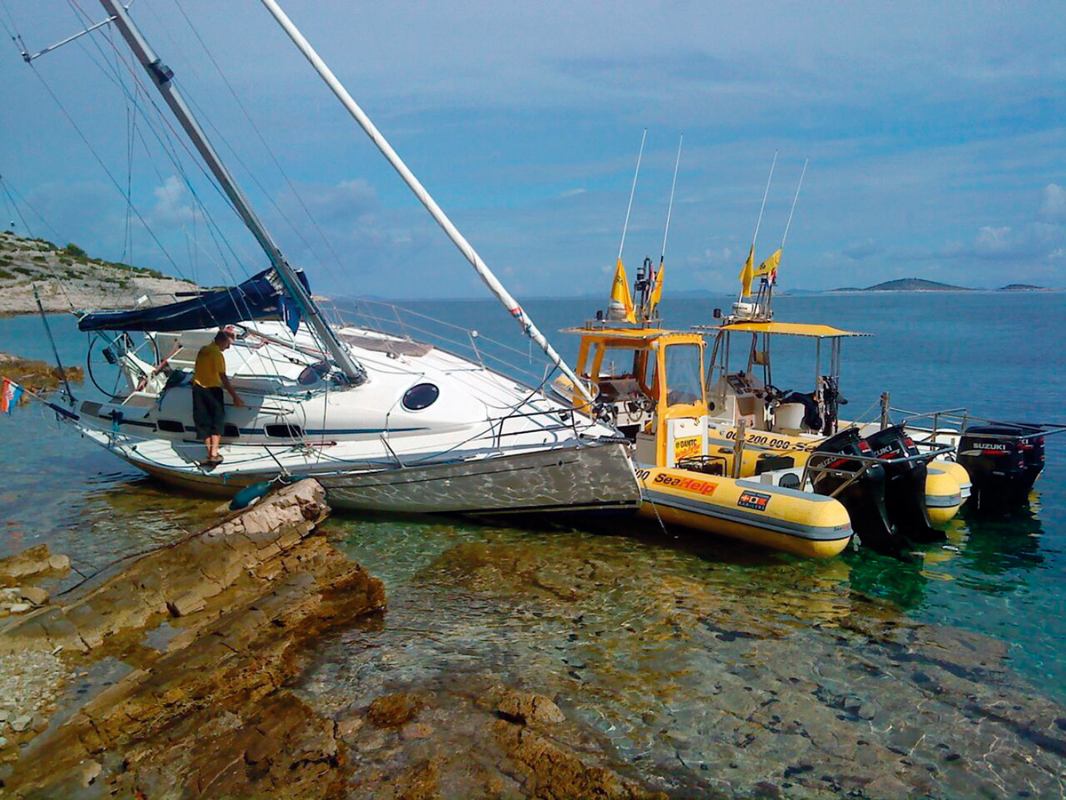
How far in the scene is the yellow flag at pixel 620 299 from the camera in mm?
13872

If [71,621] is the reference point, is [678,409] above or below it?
above

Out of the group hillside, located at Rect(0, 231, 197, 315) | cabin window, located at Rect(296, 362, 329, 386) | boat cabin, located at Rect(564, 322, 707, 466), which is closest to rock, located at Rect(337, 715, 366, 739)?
boat cabin, located at Rect(564, 322, 707, 466)

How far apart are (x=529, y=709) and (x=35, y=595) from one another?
20.5ft

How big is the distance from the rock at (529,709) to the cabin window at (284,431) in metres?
7.58

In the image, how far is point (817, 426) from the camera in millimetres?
15148

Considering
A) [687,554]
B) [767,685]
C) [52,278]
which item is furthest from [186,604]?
[52,278]

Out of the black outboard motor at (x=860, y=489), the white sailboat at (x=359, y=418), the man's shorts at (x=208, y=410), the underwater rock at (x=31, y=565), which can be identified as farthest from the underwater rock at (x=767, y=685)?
the man's shorts at (x=208, y=410)

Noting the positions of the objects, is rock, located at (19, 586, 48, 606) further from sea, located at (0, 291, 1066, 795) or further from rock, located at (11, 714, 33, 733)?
rock, located at (11, 714, 33, 733)

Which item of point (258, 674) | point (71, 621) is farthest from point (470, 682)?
point (71, 621)

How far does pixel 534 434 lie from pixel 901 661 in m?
5.80

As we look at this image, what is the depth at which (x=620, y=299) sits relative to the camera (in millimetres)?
13930

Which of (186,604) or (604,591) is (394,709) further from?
(604,591)

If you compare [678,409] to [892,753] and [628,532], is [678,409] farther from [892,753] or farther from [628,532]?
[892,753]

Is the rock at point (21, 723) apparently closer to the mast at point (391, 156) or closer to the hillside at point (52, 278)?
the mast at point (391, 156)
